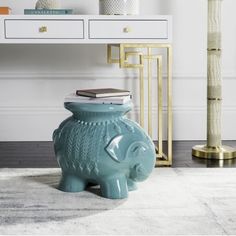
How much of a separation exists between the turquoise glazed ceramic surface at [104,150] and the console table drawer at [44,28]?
27.5 inches

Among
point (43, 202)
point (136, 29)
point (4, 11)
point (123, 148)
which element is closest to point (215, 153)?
point (136, 29)

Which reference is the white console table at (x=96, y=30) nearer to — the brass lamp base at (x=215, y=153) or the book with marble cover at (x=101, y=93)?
the brass lamp base at (x=215, y=153)

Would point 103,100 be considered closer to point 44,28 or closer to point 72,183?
point 72,183

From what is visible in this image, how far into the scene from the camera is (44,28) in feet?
8.65

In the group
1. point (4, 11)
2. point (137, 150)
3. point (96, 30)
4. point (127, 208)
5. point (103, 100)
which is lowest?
point (127, 208)

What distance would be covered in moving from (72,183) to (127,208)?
29 cm

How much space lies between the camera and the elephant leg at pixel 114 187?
6.50ft

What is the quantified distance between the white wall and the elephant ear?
55.0 inches

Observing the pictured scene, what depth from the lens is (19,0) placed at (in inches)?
129

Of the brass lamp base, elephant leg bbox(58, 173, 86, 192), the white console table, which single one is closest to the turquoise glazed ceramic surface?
elephant leg bbox(58, 173, 86, 192)

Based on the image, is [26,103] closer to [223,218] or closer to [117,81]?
[117,81]

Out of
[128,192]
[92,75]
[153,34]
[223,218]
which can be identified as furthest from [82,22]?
[223,218]

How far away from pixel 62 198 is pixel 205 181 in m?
0.65

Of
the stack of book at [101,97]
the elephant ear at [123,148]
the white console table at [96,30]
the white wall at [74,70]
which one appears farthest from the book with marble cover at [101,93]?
the white wall at [74,70]
